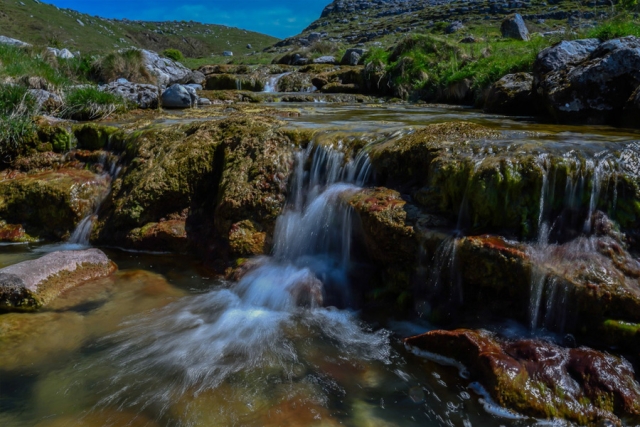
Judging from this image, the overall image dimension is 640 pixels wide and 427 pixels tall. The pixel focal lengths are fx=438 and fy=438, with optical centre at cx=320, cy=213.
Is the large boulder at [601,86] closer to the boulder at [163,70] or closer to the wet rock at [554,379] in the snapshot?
the wet rock at [554,379]

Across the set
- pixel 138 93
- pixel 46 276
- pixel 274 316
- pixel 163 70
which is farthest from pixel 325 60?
pixel 274 316

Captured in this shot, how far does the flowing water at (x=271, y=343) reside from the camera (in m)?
2.97

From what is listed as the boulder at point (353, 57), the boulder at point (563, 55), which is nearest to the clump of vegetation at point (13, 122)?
the boulder at point (563, 55)

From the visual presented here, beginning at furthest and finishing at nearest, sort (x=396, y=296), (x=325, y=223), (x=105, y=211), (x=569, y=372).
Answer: (x=105, y=211), (x=325, y=223), (x=396, y=296), (x=569, y=372)

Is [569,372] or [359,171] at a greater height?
[359,171]

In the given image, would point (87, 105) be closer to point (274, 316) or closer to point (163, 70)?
point (274, 316)

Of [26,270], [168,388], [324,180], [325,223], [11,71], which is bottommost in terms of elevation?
[168,388]

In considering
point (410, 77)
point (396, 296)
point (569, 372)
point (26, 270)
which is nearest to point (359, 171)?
point (396, 296)

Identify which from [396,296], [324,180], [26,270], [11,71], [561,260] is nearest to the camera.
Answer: [561,260]

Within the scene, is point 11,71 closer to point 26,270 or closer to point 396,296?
point 26,270

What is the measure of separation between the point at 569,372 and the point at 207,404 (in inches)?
99.0

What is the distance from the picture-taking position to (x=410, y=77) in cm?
1420

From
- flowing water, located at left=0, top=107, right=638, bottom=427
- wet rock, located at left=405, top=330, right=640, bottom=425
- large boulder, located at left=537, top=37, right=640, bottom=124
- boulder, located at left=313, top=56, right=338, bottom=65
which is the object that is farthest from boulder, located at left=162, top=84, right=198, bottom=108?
boulder, located at left=313, top=56, right=338, bottom=65

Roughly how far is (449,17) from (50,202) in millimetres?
55725
